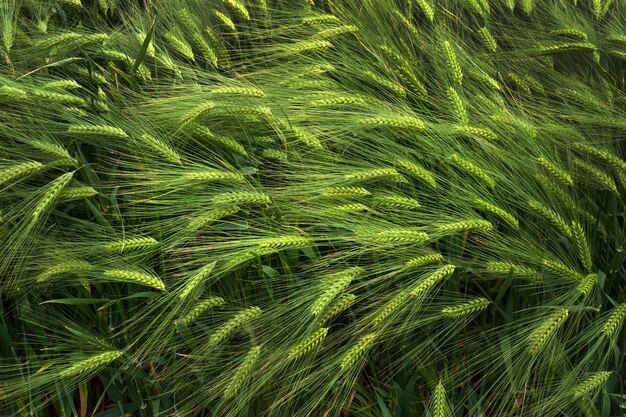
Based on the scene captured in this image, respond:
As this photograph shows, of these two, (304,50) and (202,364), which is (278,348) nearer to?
(202,364)

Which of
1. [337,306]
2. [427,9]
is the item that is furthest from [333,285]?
[427,9]

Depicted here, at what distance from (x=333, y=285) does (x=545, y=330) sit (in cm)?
48

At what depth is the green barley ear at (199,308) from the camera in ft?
5.88

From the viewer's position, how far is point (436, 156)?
6.40 feet

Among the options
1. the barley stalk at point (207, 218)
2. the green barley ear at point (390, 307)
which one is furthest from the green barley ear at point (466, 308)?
the barley stalk at point (207, 218)

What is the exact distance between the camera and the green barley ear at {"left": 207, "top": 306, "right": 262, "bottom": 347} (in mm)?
1739

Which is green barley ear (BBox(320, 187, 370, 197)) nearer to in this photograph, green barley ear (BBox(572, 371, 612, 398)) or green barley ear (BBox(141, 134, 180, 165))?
green barley ear (BBox(141, 134, 180, 165))

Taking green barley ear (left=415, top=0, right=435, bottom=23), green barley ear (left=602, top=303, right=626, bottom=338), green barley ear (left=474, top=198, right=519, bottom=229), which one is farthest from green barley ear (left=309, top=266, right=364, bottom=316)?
green barley ear (left=415, top=0, right=435, bottom=23)

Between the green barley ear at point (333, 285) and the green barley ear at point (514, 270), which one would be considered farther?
the green barley ear at point (514, 270)

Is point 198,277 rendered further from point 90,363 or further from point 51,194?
point 51,194

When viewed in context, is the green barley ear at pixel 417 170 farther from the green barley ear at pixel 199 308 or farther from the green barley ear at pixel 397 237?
the green barley ear at pixel 199 308

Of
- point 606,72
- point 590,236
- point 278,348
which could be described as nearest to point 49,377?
point 278,348

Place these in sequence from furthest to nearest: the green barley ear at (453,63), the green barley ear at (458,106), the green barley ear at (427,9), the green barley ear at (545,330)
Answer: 1. the green barley ear at (427,9)
2. the green barley ear at (453,63)
3. the green barley ear at (458,106)
4. the green barley ear at (545,330)

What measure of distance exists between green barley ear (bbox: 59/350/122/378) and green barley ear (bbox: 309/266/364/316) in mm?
450
